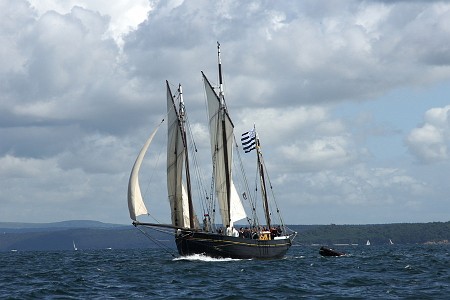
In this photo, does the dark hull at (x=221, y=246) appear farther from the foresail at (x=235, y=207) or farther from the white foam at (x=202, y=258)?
the foresail at (x=235, y=207)

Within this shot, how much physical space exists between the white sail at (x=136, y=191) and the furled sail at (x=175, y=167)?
5.55 m

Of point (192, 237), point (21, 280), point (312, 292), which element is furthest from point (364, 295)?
point (192, 237)

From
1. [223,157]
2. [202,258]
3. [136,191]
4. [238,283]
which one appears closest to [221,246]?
[202,258]

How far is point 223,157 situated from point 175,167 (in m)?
5.58

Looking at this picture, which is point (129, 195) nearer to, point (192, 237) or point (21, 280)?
point (192, 237)

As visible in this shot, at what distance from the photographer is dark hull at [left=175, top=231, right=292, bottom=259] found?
3770 inches

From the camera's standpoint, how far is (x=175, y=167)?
97.1m

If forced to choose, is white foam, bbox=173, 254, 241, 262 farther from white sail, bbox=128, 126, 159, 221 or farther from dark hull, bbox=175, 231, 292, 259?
white sail, bbox=128, 126, 159, 221

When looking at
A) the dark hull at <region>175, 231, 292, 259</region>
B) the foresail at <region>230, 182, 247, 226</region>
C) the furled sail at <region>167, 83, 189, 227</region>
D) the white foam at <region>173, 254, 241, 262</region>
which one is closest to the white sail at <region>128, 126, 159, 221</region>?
the furled sail at <region>167, 83, 189, 227</region>

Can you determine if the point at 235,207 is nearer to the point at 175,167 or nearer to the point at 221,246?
the point at 221,246

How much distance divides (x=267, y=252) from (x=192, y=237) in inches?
354

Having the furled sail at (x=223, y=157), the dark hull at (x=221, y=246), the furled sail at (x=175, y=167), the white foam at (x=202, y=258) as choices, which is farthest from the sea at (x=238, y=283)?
the furled sail at (x=223, y=157)

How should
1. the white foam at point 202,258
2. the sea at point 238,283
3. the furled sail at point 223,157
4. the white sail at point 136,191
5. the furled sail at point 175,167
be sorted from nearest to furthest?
the sea at point 238,283 → the white sail at point 136,191 → the white foam at point 202,258 → the furled sail at point 175,167 → the furled sail at point 223,157

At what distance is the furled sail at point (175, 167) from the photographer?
97250 millimetres
